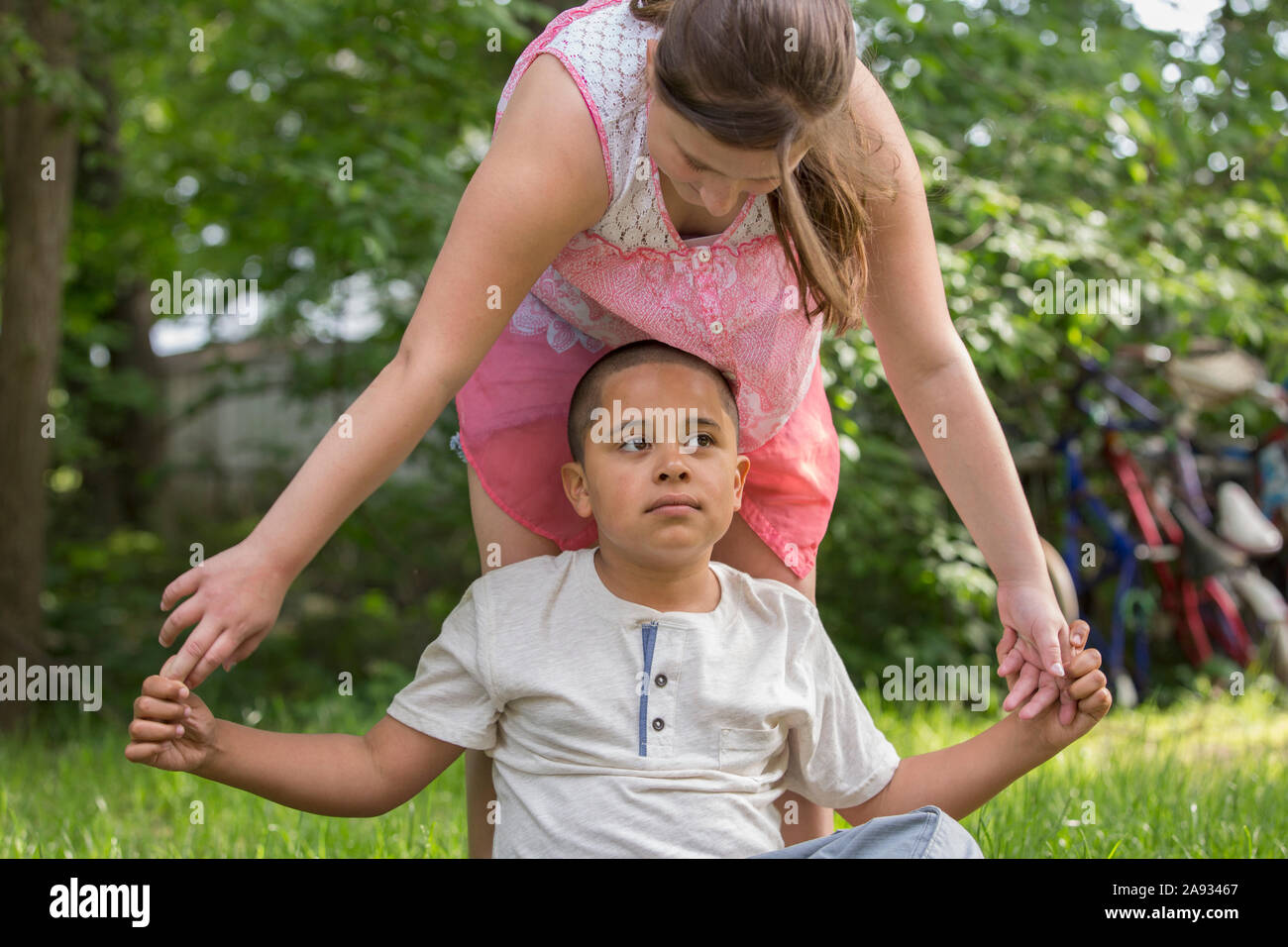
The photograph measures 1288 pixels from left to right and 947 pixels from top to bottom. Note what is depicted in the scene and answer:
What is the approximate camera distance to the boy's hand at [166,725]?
1.46 m

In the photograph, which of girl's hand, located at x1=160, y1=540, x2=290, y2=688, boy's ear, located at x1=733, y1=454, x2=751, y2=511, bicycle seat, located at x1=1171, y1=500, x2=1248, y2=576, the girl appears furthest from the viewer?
bicycle seat, located at x1=1171, y1=500, x2=1248, y2=576

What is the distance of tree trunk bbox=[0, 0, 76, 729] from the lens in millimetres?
5516

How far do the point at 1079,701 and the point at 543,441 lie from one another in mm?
909

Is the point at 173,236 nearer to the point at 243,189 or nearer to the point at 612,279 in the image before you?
the point at 243,189

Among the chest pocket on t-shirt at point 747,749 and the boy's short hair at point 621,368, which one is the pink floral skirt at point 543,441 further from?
the chest pocket on t-shirt at point 747,749

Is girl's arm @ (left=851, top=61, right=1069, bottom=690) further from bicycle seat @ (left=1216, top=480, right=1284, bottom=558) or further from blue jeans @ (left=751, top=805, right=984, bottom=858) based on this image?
bicycle seat @ (left=1216, top=480, right=1284, bottom=558)

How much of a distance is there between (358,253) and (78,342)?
19.1 ft

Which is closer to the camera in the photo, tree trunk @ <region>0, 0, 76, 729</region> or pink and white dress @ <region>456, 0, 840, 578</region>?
pink and white dress @ <region>456, 0, 840, 578</region>

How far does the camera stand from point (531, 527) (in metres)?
1.99

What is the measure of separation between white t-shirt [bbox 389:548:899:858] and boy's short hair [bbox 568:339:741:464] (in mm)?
216

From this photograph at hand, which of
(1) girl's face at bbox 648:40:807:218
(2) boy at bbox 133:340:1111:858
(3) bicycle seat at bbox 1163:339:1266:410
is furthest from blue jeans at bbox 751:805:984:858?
(3) bicycle seat at bbox 1163:339:1266:410

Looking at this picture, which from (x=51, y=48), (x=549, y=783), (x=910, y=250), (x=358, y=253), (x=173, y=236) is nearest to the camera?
(x=549, y=783)

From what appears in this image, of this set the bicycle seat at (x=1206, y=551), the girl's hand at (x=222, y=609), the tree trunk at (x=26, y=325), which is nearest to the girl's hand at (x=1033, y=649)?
the girl's hand at (x=222, y=609)
